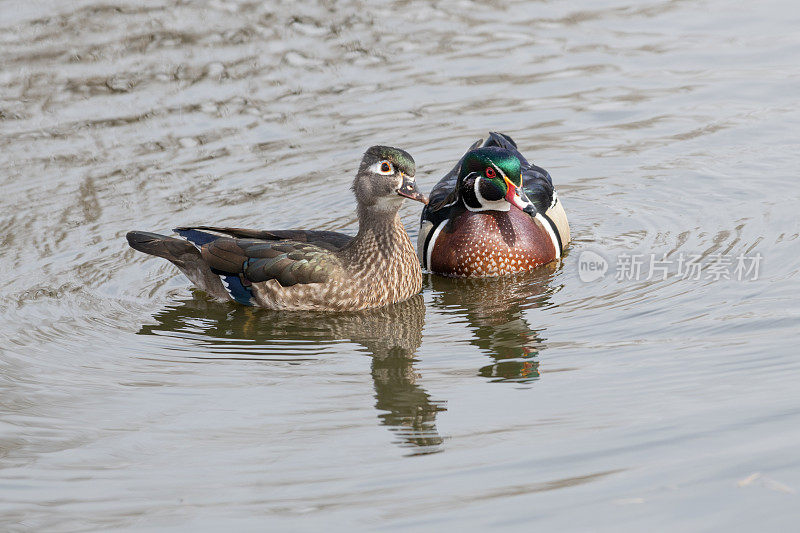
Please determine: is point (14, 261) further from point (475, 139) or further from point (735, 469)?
point (735, 469)

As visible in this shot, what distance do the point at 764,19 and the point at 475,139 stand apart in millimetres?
4440

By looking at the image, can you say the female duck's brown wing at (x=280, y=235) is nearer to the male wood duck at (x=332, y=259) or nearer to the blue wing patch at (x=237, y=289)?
the male wood duck at (x=332, y=259)

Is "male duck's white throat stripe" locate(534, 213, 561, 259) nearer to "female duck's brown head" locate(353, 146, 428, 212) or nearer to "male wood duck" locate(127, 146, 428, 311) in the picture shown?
"male wood duck" locate(127, 146, 428, 311)

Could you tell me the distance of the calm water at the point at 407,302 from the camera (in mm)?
5445

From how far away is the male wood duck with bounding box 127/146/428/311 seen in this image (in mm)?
8320

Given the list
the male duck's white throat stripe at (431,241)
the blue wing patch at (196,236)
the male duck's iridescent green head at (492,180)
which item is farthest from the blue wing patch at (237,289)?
the male duck's iridescent green head at (492,180)

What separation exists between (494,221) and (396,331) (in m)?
1.69

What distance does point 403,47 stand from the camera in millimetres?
13461

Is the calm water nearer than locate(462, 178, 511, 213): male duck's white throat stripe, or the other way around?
the calm water

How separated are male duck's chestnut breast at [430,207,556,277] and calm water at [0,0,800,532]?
15 cm

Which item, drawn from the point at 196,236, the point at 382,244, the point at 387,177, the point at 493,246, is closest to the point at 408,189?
the point at 387,177

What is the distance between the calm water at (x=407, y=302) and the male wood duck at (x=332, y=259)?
6.5 inches

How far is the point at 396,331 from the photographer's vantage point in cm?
797

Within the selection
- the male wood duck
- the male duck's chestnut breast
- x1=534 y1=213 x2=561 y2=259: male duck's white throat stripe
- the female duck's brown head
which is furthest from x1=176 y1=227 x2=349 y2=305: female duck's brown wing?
x1=534 y1=213 x2=561 y2=259: male duck's white throat stripe
